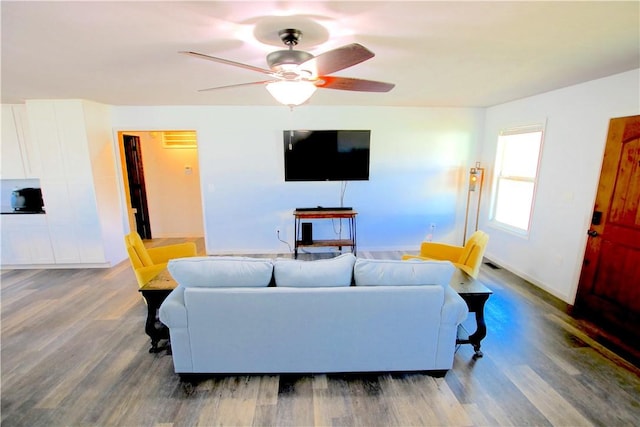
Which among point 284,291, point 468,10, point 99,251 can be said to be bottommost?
point 99,251

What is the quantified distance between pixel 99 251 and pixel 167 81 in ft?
9.04

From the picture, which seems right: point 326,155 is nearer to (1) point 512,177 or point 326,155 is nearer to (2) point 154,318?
(1) point 512,177

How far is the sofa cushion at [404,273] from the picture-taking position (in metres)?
1.88

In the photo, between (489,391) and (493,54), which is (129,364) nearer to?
(489,391)

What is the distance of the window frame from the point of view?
3422mm

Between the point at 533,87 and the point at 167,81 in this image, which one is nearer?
the point at 167,81

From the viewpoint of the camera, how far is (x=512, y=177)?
3945 mm

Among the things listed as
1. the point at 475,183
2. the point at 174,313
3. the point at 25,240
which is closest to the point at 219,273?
the point at 174,313

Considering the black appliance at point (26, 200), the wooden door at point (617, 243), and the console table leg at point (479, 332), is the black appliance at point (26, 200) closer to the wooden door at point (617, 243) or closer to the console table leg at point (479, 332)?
the console table leg at point (479, 332)

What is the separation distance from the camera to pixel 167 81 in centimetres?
277

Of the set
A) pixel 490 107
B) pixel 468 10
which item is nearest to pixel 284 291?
pixel 468 10

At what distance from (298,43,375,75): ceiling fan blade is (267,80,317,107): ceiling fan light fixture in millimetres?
117

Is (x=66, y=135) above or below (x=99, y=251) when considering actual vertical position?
above

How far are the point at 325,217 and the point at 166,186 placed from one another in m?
3.48
